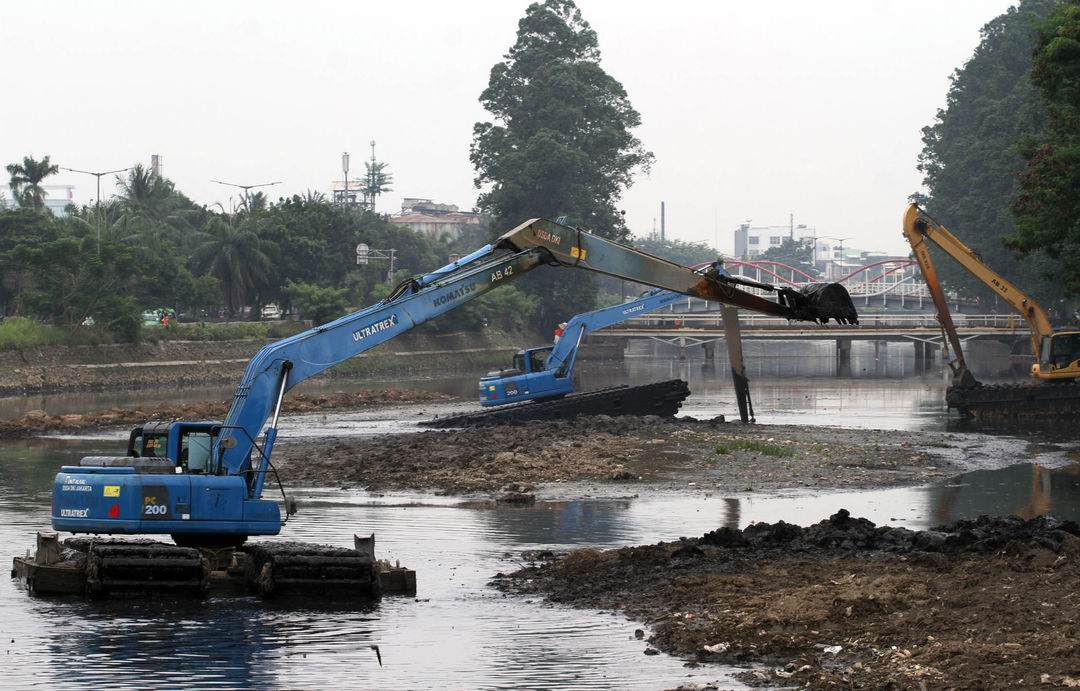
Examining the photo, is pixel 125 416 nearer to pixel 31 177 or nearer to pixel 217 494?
pixel 217 494

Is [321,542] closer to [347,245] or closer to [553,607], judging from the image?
[553,607]

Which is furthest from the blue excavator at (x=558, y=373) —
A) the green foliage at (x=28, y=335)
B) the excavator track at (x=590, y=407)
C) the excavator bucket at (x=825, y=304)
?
the green foliage at (x=28, y=335)

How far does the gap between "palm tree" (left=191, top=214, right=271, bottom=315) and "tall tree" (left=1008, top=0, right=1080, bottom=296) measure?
2637 inches

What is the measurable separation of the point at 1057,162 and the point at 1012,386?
13500mm

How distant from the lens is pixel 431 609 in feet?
55.7

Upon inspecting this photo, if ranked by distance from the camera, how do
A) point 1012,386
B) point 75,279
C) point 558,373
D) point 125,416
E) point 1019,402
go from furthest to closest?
point 75,279 < point 1012,386 < point 1019,402 < point 125,416 < point 558,373

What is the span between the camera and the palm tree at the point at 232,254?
95.2 m

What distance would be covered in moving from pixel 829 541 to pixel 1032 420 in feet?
101

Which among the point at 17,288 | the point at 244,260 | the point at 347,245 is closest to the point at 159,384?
the point at 17,288

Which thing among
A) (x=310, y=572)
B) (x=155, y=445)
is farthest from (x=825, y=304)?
(x=155, y=445)

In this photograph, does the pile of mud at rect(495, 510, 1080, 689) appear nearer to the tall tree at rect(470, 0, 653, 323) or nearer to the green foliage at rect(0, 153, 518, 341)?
the green foliage at rect(0, 153, 518, 341)

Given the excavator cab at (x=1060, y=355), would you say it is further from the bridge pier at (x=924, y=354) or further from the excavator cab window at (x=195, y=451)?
the bridge pier at (x=924, y=354)

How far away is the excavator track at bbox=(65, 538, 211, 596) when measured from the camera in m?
16.5

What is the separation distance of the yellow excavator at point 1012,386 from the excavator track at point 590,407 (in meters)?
11.2
